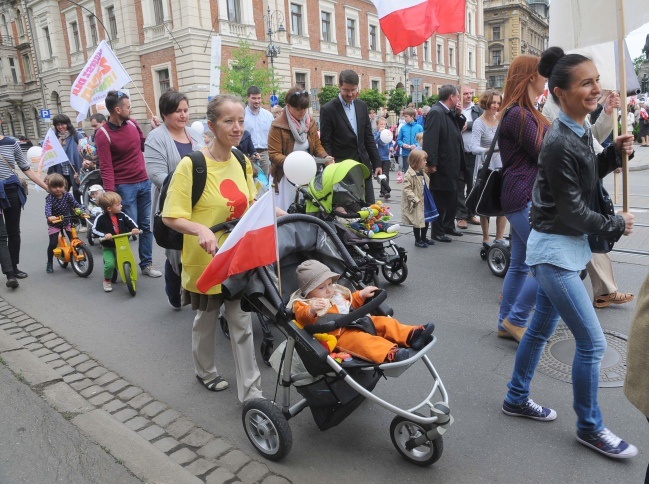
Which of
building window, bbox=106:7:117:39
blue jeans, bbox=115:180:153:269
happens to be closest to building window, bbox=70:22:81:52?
building window, bbox=106:7:117:39

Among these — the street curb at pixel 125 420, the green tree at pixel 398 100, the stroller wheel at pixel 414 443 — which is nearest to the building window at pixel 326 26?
the green tree at pixel 398 100

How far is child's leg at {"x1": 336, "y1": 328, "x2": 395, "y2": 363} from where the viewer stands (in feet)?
8.85

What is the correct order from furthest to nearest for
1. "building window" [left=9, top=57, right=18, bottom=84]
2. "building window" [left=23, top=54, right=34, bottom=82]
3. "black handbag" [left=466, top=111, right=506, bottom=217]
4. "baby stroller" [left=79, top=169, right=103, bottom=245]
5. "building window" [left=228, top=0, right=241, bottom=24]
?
1. "building window" [left=9, top=57, right=18, bottom=84]
2. "building window" [left=23, top=54, right=34, bottom=82]
3. "building window" [left=228, top=0, right=241, bottom=24]
4. "baby stroller" [left=79, top=169, right=103, bottom=245]
5. "black handbag" [left=466, top=111, right=506, bottom=217]

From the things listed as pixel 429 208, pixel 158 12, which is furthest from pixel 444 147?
pixel 158 12

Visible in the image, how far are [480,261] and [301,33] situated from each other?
120 ft

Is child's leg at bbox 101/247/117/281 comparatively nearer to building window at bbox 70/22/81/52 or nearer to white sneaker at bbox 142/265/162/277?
white sneaker at bbox 142/265/162/277

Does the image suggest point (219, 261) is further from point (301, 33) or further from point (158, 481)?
point (301, 33)

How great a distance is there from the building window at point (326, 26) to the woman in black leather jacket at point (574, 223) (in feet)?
136

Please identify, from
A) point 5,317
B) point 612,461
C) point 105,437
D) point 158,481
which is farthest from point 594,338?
point 5,317

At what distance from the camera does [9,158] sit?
6496 mm

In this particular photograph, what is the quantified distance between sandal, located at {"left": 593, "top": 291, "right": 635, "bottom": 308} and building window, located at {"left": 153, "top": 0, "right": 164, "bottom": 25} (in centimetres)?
3438

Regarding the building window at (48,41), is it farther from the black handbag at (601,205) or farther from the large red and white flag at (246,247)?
the black handbag at (601,205)

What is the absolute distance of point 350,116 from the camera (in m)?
6.78

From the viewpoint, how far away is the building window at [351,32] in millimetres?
43969
